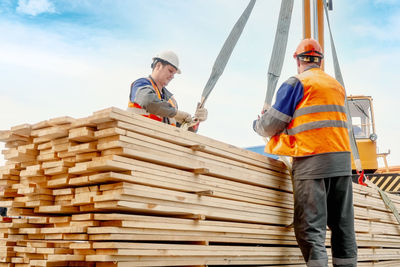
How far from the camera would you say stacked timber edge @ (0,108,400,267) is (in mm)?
3416

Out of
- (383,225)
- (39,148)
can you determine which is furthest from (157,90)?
(383,225)

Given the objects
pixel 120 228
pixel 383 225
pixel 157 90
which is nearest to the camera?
pixel 120 228

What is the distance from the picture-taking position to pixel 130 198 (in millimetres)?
3424

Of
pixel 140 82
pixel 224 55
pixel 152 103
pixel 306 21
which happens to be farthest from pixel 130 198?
pixel 306 21

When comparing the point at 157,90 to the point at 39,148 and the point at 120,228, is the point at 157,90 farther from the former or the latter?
the point at 120,228

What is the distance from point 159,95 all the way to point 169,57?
0.46 meters

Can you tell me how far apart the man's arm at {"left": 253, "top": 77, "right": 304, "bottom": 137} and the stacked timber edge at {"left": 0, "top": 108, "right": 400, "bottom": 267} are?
38 centimetres

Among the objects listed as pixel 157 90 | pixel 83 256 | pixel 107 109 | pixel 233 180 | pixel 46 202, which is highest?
pixel 157 90

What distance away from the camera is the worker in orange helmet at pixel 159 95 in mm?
4684

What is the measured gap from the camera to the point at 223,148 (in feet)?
14.3

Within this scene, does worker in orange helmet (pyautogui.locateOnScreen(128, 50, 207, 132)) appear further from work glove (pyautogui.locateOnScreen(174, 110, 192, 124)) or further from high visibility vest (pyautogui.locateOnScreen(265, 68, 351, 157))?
high visibility vest (pyautogui.locateOnScreen(265, 68, 351, 157))

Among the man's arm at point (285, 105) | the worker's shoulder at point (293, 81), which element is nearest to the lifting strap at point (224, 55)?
the man's arm at point (285, 105)

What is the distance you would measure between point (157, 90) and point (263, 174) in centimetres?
151

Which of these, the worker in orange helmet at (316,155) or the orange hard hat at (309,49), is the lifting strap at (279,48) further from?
the worker in orange helmet at (316,155)
